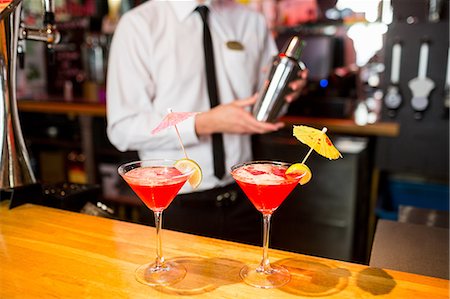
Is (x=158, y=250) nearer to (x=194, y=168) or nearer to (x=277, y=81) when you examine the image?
(x=194, y=168)

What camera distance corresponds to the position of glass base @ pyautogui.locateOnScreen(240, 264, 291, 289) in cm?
103

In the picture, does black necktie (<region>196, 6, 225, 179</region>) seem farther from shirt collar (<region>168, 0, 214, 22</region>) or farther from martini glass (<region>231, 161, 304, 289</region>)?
martini glass (<region>231, 161, 304, 289</region>)

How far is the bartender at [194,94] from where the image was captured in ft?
6.10

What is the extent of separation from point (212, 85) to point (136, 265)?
105 centimetres

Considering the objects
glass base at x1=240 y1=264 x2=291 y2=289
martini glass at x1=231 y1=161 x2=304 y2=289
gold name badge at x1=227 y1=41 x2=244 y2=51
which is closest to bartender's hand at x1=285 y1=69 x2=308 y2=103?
gold name badge at x1=227 y1=41 x2=244 y2=51

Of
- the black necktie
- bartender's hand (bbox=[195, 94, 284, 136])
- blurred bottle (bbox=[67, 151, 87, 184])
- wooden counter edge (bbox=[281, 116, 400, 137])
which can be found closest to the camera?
bartender's hand (bbox=[195, 94, 284, 136])

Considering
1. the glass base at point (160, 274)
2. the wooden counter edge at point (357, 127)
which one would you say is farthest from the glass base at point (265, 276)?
the wooden counter edge at point (357, 127)

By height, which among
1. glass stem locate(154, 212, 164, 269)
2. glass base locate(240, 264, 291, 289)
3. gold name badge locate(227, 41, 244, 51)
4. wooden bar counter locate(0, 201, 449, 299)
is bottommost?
wooden bar counter locate(0, 201, 449, 299)

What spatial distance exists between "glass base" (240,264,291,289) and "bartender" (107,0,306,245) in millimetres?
749

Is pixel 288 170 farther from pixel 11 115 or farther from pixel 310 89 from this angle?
pixel 310 89

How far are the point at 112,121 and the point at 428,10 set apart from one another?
214 cm

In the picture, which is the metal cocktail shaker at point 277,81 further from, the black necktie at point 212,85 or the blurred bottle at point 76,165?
the blurred bottle at point 76,165

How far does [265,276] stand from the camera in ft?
3.48

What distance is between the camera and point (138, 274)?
1.08 meters
